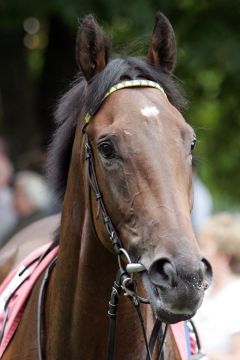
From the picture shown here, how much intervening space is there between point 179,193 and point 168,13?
7132 millimetres

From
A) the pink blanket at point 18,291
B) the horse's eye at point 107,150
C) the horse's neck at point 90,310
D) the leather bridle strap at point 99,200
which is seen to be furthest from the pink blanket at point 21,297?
the horse's eye at point 107,150

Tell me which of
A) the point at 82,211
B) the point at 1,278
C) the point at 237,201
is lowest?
the point at 237,201

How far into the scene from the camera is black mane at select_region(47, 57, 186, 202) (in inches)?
184

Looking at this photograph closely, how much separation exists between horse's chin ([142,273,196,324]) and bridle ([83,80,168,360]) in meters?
0.10

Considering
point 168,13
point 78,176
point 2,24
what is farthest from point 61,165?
point 2,24

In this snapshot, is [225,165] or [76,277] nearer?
[76,277]

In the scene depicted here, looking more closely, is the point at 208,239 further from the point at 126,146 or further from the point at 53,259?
the point at 126,146

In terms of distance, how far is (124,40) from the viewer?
7.50m

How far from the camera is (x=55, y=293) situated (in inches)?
193

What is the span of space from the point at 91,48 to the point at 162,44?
0.35 m

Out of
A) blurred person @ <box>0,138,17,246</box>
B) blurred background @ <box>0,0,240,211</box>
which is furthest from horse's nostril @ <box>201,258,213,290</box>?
blurred person @ <box>0,138,17,246</box>

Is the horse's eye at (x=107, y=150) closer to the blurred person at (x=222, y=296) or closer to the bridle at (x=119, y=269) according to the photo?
the bridle at (x=119, y=269)

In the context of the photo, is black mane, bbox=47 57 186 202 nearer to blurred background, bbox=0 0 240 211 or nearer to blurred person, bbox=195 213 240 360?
blurred person, bbox=195 213 240 360

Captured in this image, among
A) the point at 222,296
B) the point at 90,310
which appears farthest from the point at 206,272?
the point at 222,296
